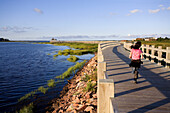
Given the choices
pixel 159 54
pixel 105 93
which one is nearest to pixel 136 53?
pixel 105 93

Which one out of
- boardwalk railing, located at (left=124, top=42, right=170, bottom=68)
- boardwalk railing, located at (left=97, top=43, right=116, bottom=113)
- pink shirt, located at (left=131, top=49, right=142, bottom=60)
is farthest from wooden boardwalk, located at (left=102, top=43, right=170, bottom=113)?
boardwalk railing, located at (left=124, top=42, right=170, bottom=68)

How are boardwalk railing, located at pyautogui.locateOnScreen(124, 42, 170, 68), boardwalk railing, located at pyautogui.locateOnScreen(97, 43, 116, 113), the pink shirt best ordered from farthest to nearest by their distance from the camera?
boardwalk railing, located at pyautogui.locateOnScreen(124, 42, 170, 68) < the pink shirt < boardwalk railing, located at pyautogui.locateOnScreen(97, 43, 116, 113)

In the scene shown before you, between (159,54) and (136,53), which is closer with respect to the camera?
(136,53)

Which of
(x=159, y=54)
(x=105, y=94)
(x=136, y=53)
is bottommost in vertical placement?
(x=105, y=94)

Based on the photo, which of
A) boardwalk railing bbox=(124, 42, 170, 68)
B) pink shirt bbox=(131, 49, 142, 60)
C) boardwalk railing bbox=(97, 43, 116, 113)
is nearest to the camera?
boardwalk railing bbox=(97, 43, 116, 113)

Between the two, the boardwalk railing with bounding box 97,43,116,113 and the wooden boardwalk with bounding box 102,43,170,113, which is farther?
the wooden boardwalk with bounding box 102,43,170,113

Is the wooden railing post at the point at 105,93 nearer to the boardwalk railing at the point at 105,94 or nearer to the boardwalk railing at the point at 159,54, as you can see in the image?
the boardwalk railing at the point at 105,94

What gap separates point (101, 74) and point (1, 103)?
24.2ft

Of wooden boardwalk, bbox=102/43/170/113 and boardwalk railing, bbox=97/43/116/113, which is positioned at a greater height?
boardwalk railing, bbox=97/43/116/113

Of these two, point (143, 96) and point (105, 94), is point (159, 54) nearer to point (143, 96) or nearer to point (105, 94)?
point (143, 96)

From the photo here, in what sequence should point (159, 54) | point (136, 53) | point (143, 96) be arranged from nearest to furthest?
point (143, 96)
point (136, 53)
point (159, 54)

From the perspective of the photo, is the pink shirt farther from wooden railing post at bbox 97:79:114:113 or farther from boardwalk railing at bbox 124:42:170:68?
boardwalk railing at bbox 124:42:170:68

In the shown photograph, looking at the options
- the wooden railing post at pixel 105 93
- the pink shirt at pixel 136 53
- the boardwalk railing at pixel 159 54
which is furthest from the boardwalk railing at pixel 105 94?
the boardwalk railing at pixel 159 54

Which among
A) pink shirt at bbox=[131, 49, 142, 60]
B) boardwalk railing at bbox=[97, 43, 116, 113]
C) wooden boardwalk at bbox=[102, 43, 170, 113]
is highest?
pink shirt at bbox=[131, 49, 142, 60]
